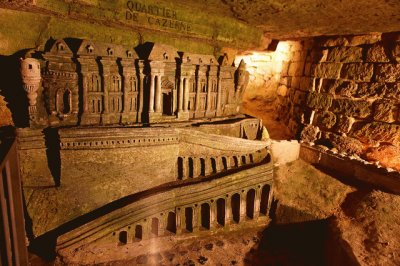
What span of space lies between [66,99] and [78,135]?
3.75 ft

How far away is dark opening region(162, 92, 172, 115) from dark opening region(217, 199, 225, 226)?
328 cm

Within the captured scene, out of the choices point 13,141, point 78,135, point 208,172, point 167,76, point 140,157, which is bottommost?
point 208,172

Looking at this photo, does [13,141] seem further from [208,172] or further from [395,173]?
[395,173]

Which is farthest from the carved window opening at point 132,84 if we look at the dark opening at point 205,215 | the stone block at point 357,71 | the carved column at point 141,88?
the stone block at point 357,71

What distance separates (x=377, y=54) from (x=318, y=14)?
339 cm

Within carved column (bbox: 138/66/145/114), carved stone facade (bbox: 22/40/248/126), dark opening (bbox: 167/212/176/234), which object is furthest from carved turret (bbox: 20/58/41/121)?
dark opening (bbox: 167/212/176/234)

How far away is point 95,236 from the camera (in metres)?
6.14

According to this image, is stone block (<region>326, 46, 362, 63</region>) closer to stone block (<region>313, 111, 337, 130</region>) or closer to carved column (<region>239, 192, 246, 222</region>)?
stone block (<region>313, 111, 337, 130</region>)

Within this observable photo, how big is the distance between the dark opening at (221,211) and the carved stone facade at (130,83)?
294 centimetres

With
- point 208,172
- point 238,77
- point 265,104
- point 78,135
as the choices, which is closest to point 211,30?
point 238,77

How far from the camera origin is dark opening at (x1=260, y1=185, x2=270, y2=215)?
8406 millimetres

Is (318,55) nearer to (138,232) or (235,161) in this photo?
(235,161)

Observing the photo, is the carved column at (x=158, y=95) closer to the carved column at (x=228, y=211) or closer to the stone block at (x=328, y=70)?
the carved column at (x=228, y=211)

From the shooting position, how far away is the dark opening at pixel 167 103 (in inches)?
327
